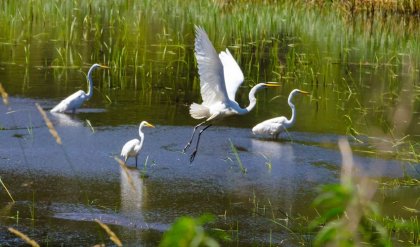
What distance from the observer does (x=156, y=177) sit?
657 cm

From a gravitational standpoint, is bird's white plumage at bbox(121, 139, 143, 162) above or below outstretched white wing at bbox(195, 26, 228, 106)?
below

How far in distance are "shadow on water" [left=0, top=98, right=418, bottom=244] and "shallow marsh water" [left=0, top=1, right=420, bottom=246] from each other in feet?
0.05

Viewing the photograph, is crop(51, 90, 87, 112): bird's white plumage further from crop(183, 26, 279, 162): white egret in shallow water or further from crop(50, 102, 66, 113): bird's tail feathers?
crop(183, 26, 279, 162): white egret in shallow water

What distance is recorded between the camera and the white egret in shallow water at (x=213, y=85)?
7172 mm

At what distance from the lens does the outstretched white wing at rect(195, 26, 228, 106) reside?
706cm

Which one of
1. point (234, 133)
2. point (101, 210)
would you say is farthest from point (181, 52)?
point (101, 210)

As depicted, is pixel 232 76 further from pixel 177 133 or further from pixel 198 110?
pixel 177 133

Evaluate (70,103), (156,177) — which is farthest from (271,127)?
(70,103)

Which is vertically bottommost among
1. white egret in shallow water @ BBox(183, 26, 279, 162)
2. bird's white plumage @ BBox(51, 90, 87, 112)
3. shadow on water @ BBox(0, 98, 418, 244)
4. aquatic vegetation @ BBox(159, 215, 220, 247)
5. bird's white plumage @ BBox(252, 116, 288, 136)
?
shadow on water @ BBox(0, 98, 418, 244)

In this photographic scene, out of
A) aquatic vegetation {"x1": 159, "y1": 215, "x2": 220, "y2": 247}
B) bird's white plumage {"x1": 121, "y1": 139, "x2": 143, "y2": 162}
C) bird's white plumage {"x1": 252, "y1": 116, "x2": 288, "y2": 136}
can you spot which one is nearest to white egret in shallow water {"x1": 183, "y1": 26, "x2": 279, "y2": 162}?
bird's white plumage {"x1": 252, "y1": 116, "x2": 288, "y2": 136}

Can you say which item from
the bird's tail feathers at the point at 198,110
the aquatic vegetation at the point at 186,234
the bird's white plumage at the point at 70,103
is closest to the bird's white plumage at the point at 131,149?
the bird's tail feathers at the point at 198,110

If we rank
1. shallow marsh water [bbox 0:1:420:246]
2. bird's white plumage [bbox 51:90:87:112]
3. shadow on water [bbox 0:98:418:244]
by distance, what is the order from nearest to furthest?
shadow on water [bbox 0:98:418:244] < shallow marsh water [bbox 0:1:420:246] < bird's white plumage [bbox 51:90:87:112]

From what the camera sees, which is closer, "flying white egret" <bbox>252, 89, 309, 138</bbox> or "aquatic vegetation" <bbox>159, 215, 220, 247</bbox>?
"aquatic vegetation" <bbox>159, 215, 220, 247</bbox>

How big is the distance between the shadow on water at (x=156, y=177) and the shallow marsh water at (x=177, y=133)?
0.05ft
